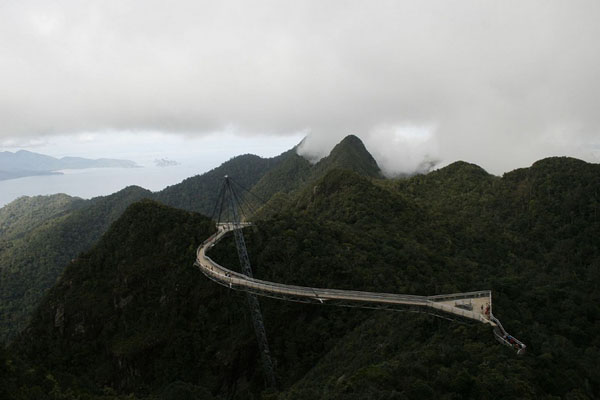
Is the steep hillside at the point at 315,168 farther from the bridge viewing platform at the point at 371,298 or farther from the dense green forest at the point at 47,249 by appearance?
the bridge viewing platform at the point at 371,298

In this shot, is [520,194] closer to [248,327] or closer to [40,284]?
[248,327]

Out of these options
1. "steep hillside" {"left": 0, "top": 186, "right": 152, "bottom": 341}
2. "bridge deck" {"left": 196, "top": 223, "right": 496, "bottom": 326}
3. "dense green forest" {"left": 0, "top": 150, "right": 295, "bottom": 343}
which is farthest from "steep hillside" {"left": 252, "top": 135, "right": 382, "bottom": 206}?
"bridge deck" {"left": 196, "top": 223, "right": 496, "bottom": 326}

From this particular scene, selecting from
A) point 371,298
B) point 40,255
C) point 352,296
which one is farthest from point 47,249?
point 371,298

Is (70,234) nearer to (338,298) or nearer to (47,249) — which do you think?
(47,249)

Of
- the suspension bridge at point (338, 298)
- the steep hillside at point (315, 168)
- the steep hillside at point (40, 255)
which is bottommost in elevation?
the steep hillside at point (40, 255)

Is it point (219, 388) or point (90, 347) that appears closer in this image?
point (219, 388)

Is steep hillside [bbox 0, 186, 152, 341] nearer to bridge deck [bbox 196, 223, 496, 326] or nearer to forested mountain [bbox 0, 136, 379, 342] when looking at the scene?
forested mountain [bbox 0, 136, 379, 342]

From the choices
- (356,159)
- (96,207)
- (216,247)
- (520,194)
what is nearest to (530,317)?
(216,247)

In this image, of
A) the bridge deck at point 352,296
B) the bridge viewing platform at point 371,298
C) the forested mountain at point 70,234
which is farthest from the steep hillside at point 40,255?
the bridge viewing platform at point 371,298
